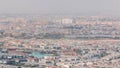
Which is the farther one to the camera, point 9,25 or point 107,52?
point 9,25

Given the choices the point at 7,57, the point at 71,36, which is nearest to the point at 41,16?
the point at 71,36

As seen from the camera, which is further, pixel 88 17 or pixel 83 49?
pixel 88 17

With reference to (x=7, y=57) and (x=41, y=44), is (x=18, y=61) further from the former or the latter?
(x=41, y=44)

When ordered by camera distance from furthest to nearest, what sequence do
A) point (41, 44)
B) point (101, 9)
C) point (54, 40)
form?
point (101, 9)
point (54, 40)
point (41, 44)

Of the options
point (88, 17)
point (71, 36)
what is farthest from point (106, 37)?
point (88, 17)

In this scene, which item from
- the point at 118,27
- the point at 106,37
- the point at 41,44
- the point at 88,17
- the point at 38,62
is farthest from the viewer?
the point at 88,17

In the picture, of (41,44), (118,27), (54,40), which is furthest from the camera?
(118,27)

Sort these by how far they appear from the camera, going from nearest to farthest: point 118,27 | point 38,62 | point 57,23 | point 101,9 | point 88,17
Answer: point 38,62 < point 118,27 < point 57,23 < point 88,17 < point 101,9

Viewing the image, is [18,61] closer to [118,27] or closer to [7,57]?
[7,57]
